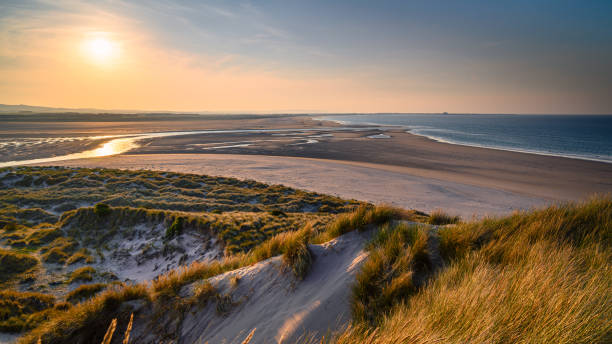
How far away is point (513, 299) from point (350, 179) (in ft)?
73.0

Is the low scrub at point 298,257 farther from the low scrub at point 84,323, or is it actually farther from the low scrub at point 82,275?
the low scrub at point 82,275

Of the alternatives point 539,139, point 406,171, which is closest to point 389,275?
point 406,171

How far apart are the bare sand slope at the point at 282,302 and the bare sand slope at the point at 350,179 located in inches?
450

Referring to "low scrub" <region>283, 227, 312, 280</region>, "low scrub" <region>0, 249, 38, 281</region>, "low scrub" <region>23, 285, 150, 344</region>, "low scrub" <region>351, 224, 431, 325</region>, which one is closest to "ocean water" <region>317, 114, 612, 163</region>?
"low scrub" <region>351, 224, 431, 325</region>

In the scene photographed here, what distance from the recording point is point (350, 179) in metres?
24.5

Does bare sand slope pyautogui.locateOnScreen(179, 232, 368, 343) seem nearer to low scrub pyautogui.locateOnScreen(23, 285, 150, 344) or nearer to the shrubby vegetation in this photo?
the shrubby vegetation

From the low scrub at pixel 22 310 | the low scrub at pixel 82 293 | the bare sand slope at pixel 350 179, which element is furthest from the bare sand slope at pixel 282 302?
the bare sand slope at pixel 350 179

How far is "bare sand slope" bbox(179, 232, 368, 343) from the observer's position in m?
3.28

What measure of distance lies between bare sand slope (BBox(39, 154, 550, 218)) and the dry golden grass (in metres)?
10.8

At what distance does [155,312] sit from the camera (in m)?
4.37

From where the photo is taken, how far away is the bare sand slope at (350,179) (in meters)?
18.2

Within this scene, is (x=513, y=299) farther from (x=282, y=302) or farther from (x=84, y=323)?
Answer: (x=84, y=323)

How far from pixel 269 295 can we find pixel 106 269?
25.6 ft

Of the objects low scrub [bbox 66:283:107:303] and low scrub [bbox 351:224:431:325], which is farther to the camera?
low scrub [bbox 66:283:107:303]
